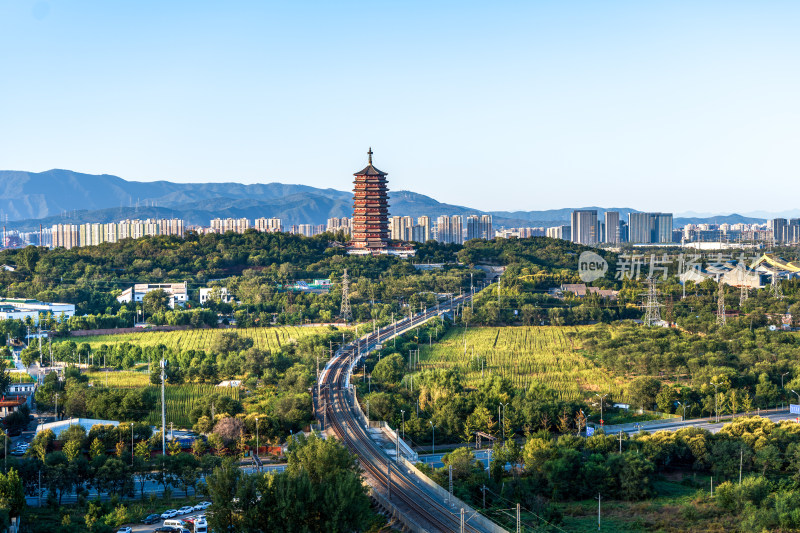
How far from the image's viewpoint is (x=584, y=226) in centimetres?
10638

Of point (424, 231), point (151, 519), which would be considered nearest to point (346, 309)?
point (151, 519)

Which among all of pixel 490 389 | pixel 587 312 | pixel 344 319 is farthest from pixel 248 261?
pixel 490 389

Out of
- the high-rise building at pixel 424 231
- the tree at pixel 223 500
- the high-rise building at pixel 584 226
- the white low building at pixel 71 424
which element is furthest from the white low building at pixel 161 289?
the high-rise building at pixel 584 226

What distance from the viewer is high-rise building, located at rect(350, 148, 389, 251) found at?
51688 millimetres

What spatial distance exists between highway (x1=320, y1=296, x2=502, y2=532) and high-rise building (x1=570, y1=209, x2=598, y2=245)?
3269 inches

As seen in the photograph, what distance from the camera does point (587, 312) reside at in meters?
34.7

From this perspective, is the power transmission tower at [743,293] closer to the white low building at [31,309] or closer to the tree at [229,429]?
the tree at [229,429]

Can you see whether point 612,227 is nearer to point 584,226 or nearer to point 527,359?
point 584,226

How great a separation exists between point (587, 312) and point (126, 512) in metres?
24.6

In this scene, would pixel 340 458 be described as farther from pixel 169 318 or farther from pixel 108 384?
pixel 169 318

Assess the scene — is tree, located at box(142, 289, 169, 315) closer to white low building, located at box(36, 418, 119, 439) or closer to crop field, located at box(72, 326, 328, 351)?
crop field, located at box(72, 326, 328, 351)

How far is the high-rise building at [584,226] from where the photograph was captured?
4139 inches

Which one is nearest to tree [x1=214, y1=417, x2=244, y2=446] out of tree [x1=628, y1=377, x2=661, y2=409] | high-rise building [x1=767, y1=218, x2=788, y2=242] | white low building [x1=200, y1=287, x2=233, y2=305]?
tree [x1=628, y1=377, x2=661, y2=409]

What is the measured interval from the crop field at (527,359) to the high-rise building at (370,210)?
64.2ft
